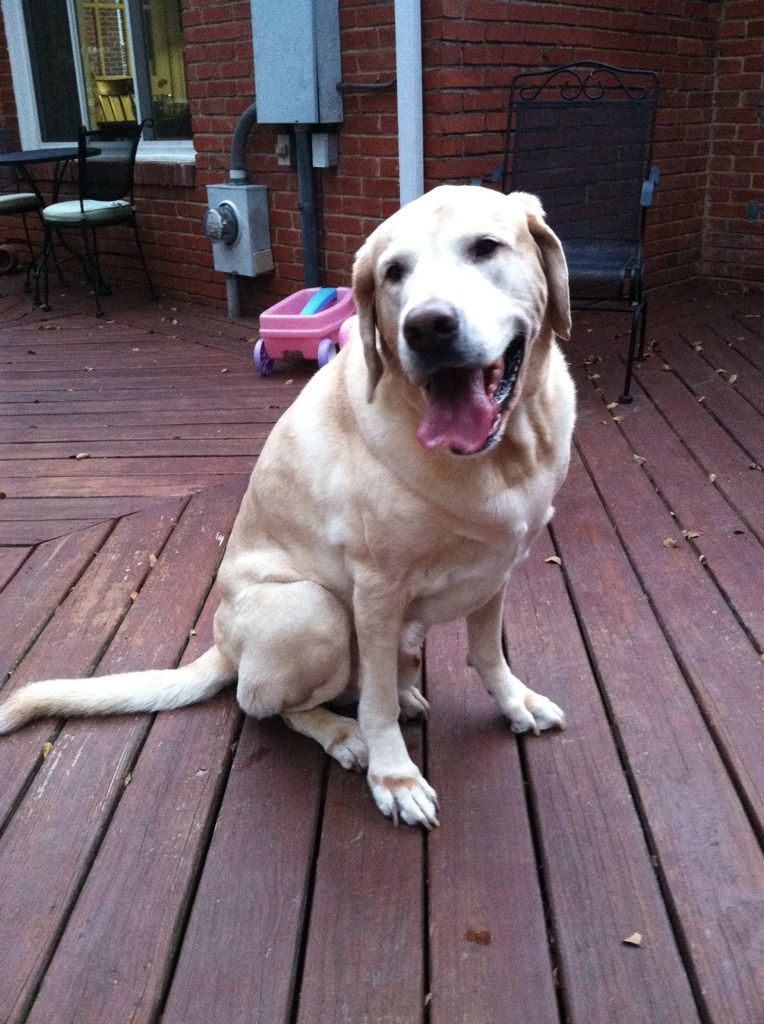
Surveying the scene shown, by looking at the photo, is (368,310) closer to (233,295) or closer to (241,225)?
(241,225)

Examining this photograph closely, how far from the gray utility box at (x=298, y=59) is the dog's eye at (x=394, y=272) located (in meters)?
3.24

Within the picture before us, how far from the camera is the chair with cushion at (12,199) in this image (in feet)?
20.4

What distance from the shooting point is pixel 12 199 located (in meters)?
6.22

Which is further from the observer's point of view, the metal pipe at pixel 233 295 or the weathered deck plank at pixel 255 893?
the metal pipe at pixel 233 295

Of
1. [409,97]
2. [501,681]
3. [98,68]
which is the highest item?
[98,68]

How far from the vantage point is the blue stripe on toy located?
4.28 meters

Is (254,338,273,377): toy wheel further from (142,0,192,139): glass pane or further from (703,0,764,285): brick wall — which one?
(703,0,764,285): brick wall

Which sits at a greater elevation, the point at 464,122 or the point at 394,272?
the point at 464,122

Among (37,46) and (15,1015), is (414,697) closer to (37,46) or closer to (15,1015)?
(15,1015)

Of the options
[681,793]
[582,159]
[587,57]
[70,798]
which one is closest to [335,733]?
[70,798]

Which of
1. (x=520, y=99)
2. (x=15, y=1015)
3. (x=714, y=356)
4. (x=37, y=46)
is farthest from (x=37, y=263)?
(x=15, y=1015)

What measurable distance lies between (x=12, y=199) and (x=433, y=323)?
590 centimetres

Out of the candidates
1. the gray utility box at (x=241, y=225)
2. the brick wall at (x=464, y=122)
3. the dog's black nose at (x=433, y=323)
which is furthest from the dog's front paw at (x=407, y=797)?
the gray utility box at (x=241, y=225)

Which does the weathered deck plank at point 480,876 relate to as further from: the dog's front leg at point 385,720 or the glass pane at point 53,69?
the glass pane at point 53,69
